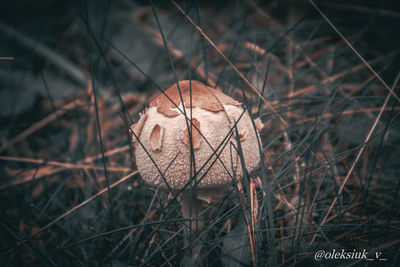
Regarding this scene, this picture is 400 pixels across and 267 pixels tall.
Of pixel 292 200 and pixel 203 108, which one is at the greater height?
pixel 203 108

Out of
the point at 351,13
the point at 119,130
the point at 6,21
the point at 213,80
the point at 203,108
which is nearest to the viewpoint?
the point at 203,108

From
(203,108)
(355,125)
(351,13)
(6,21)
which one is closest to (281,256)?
(203,108)

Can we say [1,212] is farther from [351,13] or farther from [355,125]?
[351,13]

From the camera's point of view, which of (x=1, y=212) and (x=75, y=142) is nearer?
(x=1, y=212)

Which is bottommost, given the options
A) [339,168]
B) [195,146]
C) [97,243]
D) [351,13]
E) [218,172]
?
[97,243]

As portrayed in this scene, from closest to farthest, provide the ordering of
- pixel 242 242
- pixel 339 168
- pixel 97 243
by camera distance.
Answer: pixel 242 242 → pixel 97 243 → pixel 339 168
